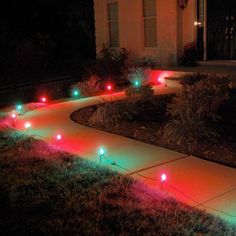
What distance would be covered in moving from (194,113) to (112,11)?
1014 cm

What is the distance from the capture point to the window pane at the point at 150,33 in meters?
14.8

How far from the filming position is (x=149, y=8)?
14750 mm

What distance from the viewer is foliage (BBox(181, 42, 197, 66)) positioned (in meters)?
13.6

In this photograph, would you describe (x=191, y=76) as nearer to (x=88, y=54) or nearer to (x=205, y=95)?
(x=205, y=95)

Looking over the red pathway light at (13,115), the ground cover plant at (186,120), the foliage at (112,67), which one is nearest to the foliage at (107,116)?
the ground cover plant at (186,120)

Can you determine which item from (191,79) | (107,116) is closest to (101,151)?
(107,116)

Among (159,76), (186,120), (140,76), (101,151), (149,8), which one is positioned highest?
(149,8)

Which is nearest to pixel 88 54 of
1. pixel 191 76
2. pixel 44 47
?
pixel 44 47

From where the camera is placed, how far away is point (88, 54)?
24.5m

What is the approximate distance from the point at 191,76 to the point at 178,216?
6961mm

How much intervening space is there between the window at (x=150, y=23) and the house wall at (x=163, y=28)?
0.50 ft

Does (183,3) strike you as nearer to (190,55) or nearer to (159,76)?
(190,55)

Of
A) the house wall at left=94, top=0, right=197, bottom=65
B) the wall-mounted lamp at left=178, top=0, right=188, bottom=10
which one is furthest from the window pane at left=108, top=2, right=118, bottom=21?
the wall-mounted lamp at left=178, top=0, right=188, bottom=10

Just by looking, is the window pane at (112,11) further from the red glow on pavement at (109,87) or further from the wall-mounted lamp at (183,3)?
the red glow on pavement at (109,87)
